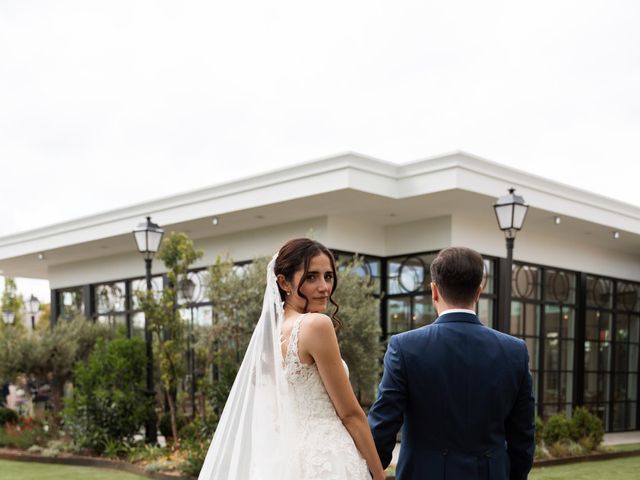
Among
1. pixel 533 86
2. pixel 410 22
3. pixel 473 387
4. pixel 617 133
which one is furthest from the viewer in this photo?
pixel 617 133

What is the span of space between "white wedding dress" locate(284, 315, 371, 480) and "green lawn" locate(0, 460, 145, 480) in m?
7.61

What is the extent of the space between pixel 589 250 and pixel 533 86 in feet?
19.2

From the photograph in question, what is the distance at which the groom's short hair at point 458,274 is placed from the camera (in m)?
2.96

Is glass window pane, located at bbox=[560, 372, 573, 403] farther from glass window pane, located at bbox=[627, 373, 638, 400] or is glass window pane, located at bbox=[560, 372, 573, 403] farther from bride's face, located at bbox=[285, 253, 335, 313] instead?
bride's face, located at bbox=[285, 253, 335, 313]

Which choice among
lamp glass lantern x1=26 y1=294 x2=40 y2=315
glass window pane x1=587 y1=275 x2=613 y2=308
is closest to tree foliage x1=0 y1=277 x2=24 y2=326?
lamp glass lantern x1=26 y1=294 x2=40 y2=315

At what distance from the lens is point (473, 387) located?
2.93m

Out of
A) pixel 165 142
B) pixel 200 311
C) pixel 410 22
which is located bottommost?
pixel 200 311

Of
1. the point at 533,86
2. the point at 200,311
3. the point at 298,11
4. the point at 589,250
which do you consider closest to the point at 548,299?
the point at 589,250

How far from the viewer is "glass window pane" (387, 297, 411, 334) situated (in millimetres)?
14859

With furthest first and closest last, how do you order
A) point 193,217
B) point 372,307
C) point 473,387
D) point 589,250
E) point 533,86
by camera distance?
1. point 589,250
2. point 193,217
3. point 533,86
4. point 372,307
5. point 473,387

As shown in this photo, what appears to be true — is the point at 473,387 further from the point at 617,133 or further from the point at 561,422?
the point at 617,133

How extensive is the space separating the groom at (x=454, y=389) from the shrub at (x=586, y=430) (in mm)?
10397

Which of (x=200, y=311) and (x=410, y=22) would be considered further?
(x=200, y=311)

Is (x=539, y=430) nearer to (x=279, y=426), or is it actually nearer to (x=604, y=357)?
(x=604, y=357)
